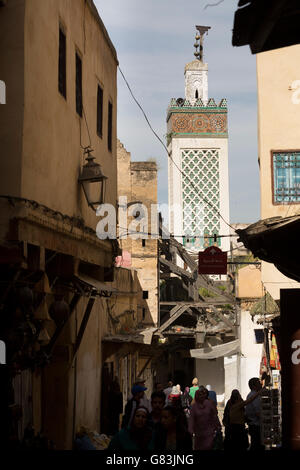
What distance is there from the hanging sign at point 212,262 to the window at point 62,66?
10.1 m

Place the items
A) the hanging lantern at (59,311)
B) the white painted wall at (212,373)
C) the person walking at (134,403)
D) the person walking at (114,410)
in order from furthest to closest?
the white painted wall at (212,373)
the person walking at (114,410)
the hanging lantern at (59,311)
the person walking at (134,403)

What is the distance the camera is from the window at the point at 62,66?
12469 mm

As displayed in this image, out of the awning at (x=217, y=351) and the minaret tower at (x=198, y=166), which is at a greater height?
the minaret tower at (x=198, y=166)

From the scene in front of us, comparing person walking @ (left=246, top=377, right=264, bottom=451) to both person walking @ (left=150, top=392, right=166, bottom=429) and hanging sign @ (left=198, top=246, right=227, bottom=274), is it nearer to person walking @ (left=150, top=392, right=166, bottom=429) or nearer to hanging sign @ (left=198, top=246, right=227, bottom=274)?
person walking @ (left=150, top=392, right=166, bottom=429)

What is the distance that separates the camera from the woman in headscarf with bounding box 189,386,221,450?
11.6 m

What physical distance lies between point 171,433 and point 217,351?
17980mm

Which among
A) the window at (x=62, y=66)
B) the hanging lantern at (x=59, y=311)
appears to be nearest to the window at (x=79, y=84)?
the window at (x=62, y=66)

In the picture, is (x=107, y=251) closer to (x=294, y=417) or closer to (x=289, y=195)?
(x=289, y=195)

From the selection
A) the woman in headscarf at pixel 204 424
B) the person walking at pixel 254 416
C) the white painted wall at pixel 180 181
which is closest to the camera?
the woman in headscarf at pixel 204 424

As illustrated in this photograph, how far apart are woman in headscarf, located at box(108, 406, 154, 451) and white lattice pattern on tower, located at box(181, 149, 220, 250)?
28.1 metres

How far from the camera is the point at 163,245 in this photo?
28.6 m

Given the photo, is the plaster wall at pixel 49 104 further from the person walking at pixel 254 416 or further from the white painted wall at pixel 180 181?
the white painted wall at pixel 180 181

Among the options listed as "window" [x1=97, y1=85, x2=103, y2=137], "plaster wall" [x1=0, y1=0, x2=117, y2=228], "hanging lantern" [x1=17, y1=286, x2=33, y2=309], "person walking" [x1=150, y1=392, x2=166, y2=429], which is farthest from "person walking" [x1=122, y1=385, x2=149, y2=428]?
"window" [x1=97, y1=85, x2=103, y2=137]

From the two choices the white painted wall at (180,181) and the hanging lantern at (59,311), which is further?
the white painted wall at (180,181)
